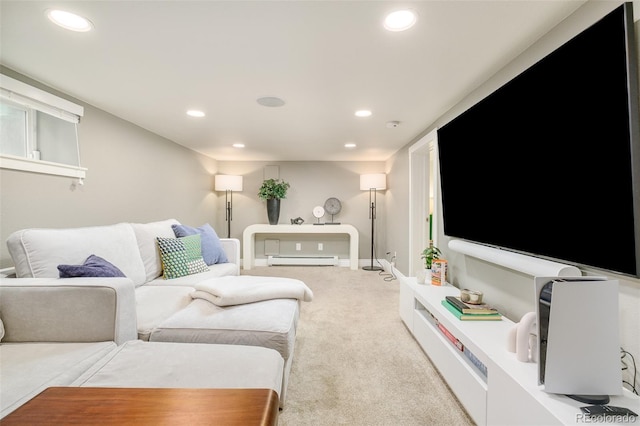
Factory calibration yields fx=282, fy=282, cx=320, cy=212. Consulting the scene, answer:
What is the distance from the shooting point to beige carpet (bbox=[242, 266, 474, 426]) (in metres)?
1.51

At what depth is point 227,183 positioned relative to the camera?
5.23m

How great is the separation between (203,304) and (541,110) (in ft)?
7.09

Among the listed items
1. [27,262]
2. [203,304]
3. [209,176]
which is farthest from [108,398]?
[209,176]

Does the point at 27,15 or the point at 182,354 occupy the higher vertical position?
the point at 27,15

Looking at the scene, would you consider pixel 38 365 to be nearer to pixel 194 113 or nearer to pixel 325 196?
pixel 194 113

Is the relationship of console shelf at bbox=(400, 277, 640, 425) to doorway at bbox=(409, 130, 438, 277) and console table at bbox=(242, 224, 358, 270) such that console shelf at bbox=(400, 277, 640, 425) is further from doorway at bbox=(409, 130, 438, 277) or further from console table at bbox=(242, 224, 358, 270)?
console table at bbox=(242, 224, 358, 270)

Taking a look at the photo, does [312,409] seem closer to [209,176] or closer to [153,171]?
[153,171]

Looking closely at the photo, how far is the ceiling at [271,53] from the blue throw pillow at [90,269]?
51.1 inches

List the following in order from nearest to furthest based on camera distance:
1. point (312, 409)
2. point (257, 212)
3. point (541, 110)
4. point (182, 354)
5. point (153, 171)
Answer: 1. point (182, 354)
2. point (541, 110)
3. point (312, 409)
4. point (153, 171)
5. point (257, 212)

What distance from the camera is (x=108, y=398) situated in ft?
2.58

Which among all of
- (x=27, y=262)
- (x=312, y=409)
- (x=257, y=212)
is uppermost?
(x=257, y=212)

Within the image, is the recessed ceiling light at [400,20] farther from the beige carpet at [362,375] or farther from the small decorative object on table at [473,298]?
the beige carpet at [362,375]

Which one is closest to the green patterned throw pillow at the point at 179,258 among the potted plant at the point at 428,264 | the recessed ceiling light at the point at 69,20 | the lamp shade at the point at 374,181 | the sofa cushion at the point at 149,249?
the sofa cushion at the point at 149,249

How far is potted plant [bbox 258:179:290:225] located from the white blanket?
3.19 meters
